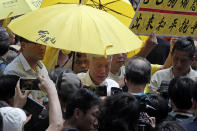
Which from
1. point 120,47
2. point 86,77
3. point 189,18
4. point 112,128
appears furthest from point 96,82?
point 112,128

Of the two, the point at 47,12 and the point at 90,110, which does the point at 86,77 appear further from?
the point at 90,110

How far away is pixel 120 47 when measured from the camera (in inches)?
201

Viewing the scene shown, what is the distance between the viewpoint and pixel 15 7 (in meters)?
6.93

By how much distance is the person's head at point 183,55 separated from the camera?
608cm

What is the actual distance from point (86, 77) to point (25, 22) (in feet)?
3.93

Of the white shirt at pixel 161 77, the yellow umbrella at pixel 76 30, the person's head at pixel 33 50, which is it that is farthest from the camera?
the white shirt at pixel 161 77

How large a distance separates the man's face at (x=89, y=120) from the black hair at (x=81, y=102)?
0.03m

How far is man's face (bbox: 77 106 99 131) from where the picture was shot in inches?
159

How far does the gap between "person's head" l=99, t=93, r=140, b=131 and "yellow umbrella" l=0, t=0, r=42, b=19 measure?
333cm

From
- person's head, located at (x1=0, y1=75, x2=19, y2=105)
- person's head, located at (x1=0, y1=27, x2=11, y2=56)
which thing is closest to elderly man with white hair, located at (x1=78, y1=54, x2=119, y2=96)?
person's head, located at (x1=0, y1=27, x2=11, y2=56)

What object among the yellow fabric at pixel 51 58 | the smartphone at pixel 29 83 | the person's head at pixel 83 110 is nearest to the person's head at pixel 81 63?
the yellow fabric at pixel 51 58

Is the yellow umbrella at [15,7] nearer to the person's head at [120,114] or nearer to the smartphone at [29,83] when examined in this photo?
the smartphone at [29,83]

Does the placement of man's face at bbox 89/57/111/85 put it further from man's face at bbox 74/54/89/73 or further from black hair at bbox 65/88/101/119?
black hair at bbox 65/88/101/119

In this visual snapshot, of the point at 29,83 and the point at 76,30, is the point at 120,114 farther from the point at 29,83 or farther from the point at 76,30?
the point at 76,30
